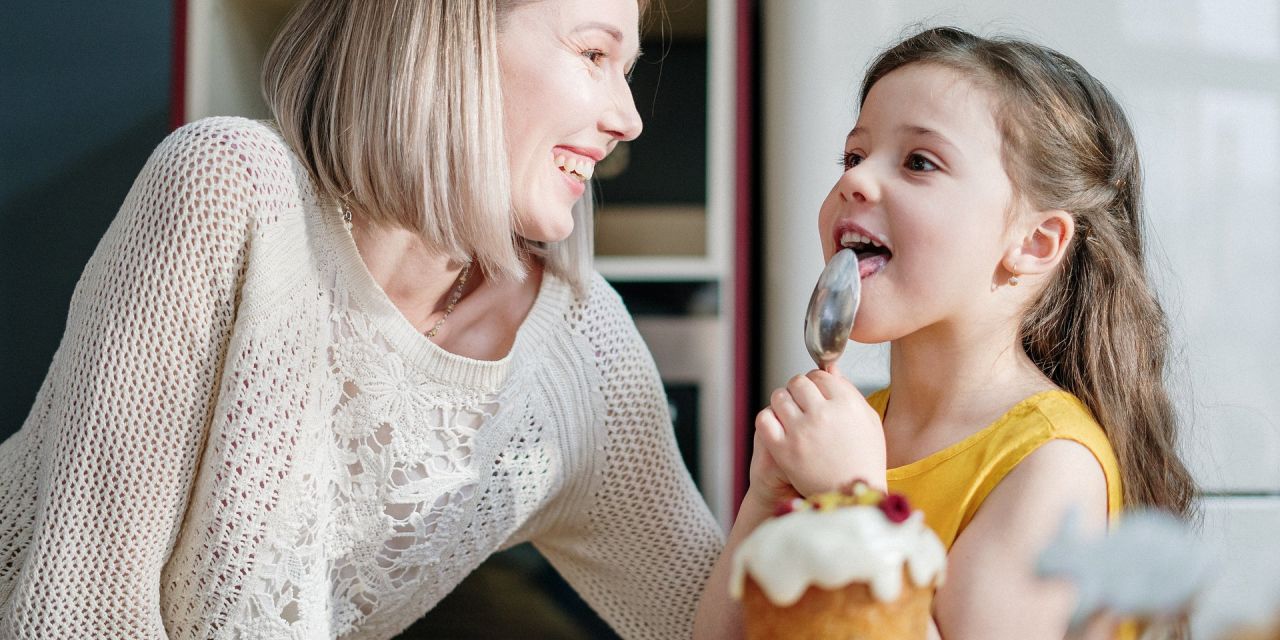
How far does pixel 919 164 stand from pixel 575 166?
12.7 inches

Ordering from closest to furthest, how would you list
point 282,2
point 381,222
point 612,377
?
1. point 381,222
2. point 612,377
3. point 282,2

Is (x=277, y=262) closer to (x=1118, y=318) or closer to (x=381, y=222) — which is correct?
(x=381, y=222)

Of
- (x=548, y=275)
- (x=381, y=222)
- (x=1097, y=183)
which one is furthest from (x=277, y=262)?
(x=1097, y=183)

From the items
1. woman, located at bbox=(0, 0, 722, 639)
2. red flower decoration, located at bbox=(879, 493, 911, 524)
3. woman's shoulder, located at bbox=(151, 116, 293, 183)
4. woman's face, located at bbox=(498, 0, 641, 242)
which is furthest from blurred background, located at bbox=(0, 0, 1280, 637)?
red flower decoration, located at bbox=(879, 493, 911, 524)

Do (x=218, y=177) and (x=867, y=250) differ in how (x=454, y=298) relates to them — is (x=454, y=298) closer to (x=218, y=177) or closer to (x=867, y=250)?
(x=218, y=177)

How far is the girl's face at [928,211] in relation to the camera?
2.58ft

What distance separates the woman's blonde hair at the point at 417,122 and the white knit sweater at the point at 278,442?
0.16 feet

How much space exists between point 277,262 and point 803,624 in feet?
1.85

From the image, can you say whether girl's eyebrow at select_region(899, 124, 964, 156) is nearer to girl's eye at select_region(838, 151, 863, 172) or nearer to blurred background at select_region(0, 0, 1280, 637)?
girl's eye at select_region(838, 151, 863, 172)

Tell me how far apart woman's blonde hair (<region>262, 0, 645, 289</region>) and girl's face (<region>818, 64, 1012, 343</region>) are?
12.2 inches

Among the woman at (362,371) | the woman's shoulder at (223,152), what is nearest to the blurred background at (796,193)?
the woman at (362,371)

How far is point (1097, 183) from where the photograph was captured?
2.82ft

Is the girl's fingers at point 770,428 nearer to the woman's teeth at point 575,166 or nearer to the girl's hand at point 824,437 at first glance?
the girl's hand at point 824,437

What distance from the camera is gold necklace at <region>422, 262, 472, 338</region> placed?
1.03 meters
